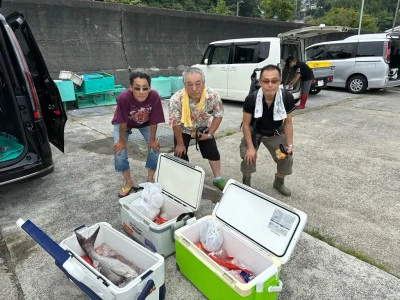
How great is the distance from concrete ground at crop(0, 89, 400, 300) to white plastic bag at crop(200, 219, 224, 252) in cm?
30

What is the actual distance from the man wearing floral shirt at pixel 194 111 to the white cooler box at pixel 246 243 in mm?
916

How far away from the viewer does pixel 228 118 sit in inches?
244

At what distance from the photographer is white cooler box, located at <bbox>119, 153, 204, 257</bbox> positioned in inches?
81.4

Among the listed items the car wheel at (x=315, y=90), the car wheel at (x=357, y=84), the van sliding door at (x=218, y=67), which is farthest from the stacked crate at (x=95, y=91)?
the car wheel at (x=357, y=84)

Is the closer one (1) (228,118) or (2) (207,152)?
(2) (207,152)

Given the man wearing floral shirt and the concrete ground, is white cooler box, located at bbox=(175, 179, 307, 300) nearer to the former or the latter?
the concrete ground

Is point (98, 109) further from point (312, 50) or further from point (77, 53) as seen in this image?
point (312, 50)

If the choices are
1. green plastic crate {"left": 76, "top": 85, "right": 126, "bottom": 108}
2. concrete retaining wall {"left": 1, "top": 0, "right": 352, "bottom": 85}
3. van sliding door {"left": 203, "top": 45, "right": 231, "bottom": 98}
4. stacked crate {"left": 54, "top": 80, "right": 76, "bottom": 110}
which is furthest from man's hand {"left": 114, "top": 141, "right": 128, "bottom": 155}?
van sliding door {"left": 203, "top": 45, "right": 231, "bottom": 98}

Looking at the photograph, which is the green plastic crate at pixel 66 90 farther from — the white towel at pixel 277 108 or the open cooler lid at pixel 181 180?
the white towel at pixel 277 108

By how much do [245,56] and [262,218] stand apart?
5579mm

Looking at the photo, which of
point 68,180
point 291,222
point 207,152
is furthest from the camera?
point 68,180

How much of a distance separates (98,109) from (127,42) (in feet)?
8.29

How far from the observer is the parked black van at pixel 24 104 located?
259 cm

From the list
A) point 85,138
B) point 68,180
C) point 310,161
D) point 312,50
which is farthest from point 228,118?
point 312,50
